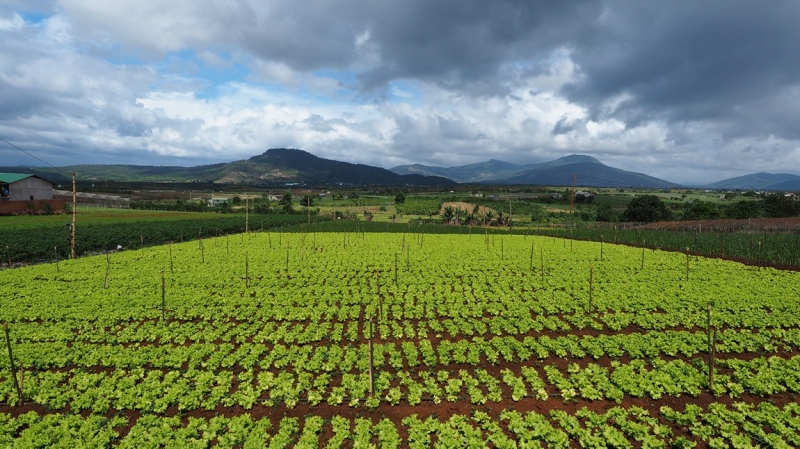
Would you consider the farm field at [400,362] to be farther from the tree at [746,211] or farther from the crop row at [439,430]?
the tree at [746,211]

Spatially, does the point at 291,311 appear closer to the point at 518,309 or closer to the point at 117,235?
the point at 518,309

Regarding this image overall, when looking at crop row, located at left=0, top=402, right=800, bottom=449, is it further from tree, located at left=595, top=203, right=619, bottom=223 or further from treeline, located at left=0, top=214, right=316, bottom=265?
tree, located at left=595, top=203, right=619, bottom=223

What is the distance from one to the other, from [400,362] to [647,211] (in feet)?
281

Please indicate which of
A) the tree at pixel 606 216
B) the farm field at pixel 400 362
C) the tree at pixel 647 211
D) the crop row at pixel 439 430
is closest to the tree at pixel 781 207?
the tree at pixel 647 211

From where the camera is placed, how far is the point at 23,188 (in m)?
65.6

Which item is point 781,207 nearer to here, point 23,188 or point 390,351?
point 390,351

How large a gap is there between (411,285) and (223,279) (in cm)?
1061

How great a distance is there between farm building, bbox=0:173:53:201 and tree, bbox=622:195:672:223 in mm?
114113

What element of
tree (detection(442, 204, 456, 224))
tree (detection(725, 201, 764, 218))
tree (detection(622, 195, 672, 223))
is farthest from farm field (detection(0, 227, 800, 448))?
tree (detection(725, 201, 764, 218))

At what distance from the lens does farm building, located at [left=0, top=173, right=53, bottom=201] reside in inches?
2507

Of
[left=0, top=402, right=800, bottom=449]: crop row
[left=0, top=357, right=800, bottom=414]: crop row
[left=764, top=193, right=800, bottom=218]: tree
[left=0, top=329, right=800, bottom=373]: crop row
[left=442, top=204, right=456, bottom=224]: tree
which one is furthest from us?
[left=442, top=204, right=456, bottom=224]: tree

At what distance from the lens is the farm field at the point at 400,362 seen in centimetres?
853

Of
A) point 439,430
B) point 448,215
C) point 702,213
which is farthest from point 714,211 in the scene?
point 439,430

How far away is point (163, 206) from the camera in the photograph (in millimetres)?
90500
